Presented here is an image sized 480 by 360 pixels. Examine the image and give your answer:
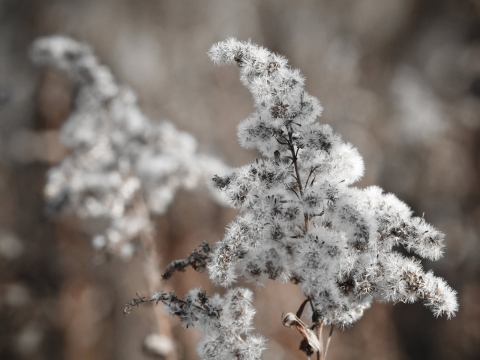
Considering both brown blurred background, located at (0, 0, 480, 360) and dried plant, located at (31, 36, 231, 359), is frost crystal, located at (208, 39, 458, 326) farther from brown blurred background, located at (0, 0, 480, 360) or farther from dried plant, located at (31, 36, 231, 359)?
brown blurred background, located at (0, 0, 480, 360)

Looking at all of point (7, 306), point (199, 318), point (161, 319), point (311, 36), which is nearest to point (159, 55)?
point (311, 36)

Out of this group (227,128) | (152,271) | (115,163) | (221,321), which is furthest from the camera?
(227,128)

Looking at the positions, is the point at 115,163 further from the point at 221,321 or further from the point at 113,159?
the point at 221,321

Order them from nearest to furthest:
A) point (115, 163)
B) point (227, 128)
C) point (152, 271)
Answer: point (152, 271) < point (115, 163) < point (227, 128)

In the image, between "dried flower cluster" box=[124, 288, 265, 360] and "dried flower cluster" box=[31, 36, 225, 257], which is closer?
"dried flower cluster" box=[124, 288, 265, 360]

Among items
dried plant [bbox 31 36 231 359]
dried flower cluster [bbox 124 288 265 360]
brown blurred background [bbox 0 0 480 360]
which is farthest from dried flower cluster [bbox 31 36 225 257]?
dried flower cluster [bbox 124 288 265 360]

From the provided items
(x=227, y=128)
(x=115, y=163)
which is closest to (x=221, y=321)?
(x=115, y=163)
